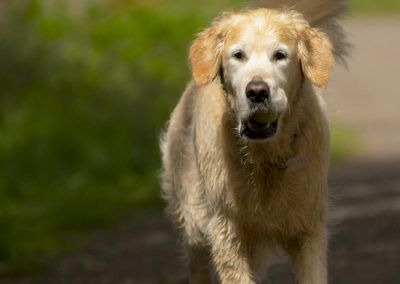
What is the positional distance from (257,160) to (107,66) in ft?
27.7

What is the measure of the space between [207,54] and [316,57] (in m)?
0.59

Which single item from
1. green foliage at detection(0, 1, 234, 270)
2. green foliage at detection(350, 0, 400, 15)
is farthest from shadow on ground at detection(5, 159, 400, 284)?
green foliage at detection(350, 0, 400, 15)

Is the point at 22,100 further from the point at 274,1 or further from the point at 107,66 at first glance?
the point at 274,1

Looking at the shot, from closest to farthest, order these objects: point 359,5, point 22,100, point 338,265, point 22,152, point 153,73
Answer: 1. point 338,265
2. point 22,152
3. point 22,100
4. point 153,73
5. point 359,5

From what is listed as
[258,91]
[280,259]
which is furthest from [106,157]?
[258,91]

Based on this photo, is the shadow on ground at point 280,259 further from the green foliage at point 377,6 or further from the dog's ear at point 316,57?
the green foliage at point 377,6

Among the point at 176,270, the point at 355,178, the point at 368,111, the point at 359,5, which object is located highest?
the point at 176,270

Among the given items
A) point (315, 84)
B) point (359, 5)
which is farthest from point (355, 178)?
point (359, 5)

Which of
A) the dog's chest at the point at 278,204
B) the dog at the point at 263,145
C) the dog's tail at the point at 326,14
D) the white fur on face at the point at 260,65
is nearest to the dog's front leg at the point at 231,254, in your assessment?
the dog at the point at 263,145

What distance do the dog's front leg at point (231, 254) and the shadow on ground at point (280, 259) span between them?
173 cm

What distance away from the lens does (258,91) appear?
780 cm

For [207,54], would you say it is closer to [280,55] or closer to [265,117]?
[280,55]

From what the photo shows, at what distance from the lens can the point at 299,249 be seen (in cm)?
845

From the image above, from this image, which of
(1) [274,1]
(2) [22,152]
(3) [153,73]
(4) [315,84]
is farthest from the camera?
(3) [153,73]
